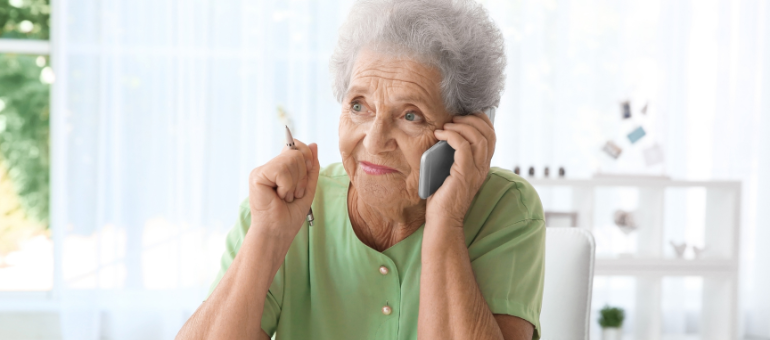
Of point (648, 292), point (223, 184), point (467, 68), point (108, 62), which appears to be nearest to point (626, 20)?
point (648, 292)

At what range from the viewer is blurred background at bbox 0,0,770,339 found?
332 cm

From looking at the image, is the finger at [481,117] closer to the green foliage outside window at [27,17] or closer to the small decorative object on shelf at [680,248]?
the small decorative object on shelf at [680,248]

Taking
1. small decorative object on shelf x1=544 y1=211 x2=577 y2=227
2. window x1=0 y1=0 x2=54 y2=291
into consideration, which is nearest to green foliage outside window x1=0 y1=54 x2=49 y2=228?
window x1=0 y1=0 x2=54 y2=291

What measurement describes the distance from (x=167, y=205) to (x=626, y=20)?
300 cm

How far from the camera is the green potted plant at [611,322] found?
332 centimetres

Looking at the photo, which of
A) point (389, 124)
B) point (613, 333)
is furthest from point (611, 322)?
point (389, 124)

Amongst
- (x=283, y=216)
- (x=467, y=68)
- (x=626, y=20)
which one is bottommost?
(x=283, y=216)

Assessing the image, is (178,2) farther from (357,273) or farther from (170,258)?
(357,273)

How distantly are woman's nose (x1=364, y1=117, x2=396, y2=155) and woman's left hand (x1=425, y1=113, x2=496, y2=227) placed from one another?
0.30ft

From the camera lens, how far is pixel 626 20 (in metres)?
3.50

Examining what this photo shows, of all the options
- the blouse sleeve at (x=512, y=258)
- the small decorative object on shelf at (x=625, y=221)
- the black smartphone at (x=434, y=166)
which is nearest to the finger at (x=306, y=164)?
the black smartphone at (x=434, y=166)

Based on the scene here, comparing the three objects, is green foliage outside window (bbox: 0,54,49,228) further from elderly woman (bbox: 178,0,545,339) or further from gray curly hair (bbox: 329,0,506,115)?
gray curly hair (bbox: 329,0,506,115)

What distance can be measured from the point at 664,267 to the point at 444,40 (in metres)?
2.62

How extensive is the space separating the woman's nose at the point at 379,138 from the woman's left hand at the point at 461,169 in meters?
0.09
